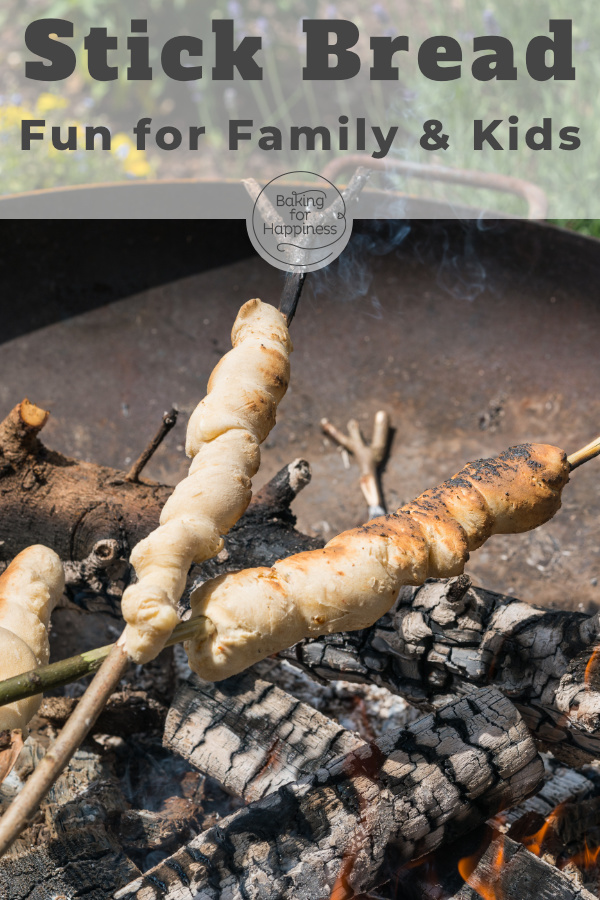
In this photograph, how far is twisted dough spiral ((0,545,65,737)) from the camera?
3.97 ft

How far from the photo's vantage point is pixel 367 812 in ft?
4.71

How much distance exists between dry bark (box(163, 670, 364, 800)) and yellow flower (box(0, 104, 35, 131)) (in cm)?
412

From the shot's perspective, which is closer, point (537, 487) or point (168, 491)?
point (537, 487)

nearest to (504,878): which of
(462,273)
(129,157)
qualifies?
(462,273)

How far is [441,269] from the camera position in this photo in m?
2.93

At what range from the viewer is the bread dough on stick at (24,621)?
1211mm

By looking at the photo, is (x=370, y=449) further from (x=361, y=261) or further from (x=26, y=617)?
(x=26, y=617)

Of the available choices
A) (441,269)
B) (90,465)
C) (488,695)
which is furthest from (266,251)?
(488,695)

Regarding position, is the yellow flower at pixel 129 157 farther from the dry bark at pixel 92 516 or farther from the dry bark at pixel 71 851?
the dry bark at pixel 71 851

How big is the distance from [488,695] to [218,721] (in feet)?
2.16

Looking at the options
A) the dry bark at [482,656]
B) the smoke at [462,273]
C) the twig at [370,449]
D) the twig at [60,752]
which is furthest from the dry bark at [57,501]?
the smoke at [462,273]

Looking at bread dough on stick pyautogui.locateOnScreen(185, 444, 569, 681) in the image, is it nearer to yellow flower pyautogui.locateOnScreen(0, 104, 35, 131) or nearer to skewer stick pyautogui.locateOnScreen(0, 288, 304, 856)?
skewer stick pyautogui.locateOnScreen(0, 288, 304, 856)

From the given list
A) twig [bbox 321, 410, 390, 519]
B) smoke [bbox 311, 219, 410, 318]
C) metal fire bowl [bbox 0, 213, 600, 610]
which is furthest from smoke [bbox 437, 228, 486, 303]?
twig [bbox 321, 410, 390, 519]

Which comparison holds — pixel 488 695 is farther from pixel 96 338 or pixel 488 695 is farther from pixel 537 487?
pixel 96 338
